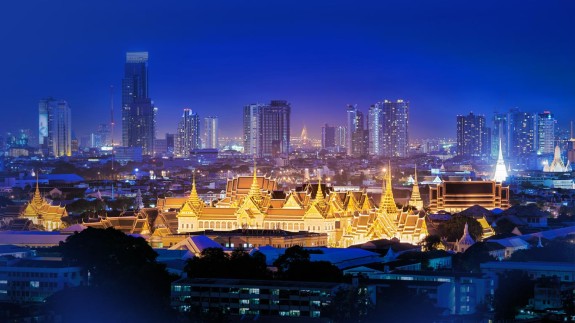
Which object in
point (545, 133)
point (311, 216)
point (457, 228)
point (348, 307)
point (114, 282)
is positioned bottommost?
point (348, 307)

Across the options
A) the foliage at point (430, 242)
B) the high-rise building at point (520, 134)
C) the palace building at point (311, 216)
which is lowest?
the foliage at point (430, 242)

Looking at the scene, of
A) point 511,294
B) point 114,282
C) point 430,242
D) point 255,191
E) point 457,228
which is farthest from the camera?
point 255,191

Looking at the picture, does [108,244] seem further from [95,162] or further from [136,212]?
[95,162]

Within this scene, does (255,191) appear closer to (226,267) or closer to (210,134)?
(226,267)

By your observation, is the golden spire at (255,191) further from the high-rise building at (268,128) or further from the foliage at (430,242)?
the high-rise building at (268,128)

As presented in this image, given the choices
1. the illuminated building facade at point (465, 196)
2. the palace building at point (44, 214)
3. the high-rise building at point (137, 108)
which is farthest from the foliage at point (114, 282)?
the high-rise building at point (137, 108)

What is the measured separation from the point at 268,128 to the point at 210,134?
973 inches

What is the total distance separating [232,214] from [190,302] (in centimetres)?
1647

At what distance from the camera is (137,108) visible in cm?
12575

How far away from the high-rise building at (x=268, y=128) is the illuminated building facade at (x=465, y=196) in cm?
6724

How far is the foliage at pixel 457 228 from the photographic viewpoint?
1638 inches

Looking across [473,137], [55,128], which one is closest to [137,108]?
[55,128]

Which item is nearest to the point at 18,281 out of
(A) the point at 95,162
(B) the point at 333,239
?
(B) the point at 333,239

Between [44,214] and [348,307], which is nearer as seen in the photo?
[348,307]
